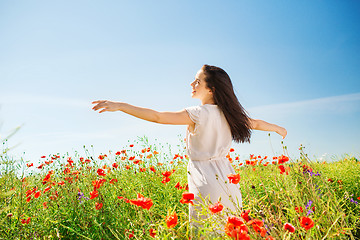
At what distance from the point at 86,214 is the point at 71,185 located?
0.66 m

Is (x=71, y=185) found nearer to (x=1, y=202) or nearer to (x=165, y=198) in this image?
(x=1, y=202)

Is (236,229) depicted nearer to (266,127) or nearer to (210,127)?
(210,127)

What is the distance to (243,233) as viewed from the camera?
130cm

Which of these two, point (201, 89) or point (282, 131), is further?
point (282, 131)

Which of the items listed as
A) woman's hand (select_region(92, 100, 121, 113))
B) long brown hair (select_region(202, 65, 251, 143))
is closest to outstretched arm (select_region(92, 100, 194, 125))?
woman's hand (select_region(92, 100, 121, 113))

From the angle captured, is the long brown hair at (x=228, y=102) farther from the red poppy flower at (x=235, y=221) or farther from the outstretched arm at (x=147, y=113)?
the red poppy flower at (x=235, y=221)

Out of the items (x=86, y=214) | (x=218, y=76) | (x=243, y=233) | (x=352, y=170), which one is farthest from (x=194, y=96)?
(x=352, y=170)

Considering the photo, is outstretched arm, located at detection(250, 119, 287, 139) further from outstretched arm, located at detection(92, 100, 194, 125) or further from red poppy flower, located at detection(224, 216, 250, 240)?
red poppy flower, located at detection(224, 216, 250, 240)

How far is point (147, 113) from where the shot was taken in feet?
7.82

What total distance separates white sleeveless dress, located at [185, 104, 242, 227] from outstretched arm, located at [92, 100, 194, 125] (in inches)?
3.6

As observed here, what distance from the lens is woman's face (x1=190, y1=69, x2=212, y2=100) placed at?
301cm

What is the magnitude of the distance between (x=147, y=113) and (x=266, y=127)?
166 cm

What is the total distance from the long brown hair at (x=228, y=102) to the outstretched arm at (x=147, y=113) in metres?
0.49

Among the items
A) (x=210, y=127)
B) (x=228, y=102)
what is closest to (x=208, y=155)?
(x=210, y=127)
